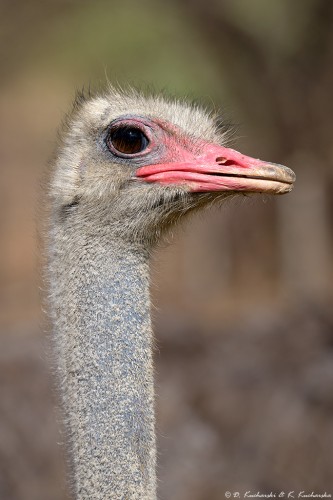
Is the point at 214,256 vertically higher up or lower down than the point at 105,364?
higher up

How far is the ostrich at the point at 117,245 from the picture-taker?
8.75ft

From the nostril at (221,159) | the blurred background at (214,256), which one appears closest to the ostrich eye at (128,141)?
the nostril at (221,159)

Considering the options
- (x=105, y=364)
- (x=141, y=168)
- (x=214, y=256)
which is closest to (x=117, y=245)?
(x=141, y=168)

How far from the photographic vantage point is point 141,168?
2.90 meters

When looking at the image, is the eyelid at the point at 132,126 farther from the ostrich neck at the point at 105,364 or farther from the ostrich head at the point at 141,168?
the ostrich neck at the point at 105,364

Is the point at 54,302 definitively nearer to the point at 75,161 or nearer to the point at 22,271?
the point at 75,161

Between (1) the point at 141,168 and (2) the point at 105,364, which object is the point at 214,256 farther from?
A: (2) the point at 105,364

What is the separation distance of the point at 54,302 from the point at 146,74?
1204cm

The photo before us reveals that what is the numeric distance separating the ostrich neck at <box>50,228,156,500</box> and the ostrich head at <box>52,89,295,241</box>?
0.31ft

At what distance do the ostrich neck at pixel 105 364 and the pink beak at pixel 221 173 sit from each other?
0.22 m

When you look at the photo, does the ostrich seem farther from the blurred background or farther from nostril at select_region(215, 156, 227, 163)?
the blurred background

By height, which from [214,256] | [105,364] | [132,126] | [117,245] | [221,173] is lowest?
[105,364]

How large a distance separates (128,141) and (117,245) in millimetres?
297

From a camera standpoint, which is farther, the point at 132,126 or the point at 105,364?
the point at 132,126
